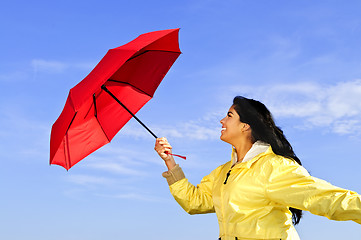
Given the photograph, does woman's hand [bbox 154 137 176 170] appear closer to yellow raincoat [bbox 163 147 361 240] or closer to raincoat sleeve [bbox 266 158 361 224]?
yellow raincoat [bbox 163 147 361 240]

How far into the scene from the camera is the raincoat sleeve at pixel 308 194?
3941mm

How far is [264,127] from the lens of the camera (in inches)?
190

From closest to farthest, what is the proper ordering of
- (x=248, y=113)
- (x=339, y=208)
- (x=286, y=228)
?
(x=339, y=208), (x=286, y=228), (x=248, y=113)

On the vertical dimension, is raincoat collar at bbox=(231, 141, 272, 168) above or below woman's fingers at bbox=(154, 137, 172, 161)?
below

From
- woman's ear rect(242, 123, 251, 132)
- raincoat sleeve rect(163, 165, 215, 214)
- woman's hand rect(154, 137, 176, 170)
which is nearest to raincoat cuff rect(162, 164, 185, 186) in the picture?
raincoat sleeve rect(163, 165, 215, 214)

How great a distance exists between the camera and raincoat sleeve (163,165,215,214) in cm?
529

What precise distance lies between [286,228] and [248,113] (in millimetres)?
1271

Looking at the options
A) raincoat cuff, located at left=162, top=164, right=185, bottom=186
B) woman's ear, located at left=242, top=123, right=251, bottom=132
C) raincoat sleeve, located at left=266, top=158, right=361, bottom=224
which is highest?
woman's ear, located at left=242, top=123, right=251, bottom=132

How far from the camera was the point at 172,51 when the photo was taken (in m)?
5.79

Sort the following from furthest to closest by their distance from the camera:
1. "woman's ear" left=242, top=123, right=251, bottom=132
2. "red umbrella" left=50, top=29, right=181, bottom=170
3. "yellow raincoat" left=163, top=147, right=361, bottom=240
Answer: "red umbrella" left=50, top=29, right=181, bottom=170 → "woman's ear" left=242, top=123, right=251, bottom=132 → "yellow raincoat" left=163, top=147, right=361, bottom=240

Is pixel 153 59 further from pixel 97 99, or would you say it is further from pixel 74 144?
pixel 74 144

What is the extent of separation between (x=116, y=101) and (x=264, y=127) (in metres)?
2.14

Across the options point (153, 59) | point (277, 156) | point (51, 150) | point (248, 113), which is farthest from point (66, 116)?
point (277, 156)

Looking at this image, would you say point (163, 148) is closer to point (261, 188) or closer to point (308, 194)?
point (261, 188)
